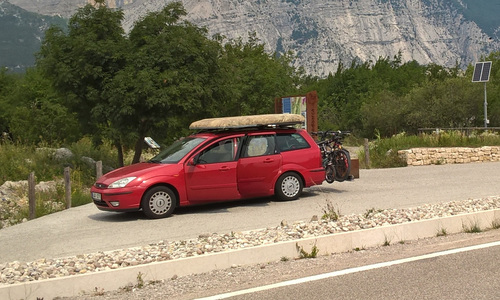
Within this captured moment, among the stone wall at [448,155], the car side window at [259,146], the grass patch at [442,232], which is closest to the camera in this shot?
the grass patch at [442,232]

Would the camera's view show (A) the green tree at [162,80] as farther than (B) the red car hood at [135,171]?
Yes

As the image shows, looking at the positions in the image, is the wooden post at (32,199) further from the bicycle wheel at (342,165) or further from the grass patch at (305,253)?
the grass patch at (305,253)

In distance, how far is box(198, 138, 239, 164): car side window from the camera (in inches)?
548

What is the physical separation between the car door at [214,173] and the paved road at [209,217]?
39 cm

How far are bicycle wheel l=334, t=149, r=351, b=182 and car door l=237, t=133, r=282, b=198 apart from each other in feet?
6.13

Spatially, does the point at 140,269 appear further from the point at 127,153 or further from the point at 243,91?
the point at 243,91

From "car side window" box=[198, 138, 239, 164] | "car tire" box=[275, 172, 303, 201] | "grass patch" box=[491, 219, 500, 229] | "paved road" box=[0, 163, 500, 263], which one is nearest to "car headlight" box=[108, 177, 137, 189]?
"paved road" box=[0, 163, 500, 263]

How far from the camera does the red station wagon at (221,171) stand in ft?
43.2

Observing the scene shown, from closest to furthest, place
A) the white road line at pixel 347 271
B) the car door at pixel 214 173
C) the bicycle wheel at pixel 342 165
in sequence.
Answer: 1. the white road line at pixel 347 271
2. the car door at pixel 214 173
3. the bicycle wheel at pixel 342 165

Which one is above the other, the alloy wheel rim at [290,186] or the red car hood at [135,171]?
the red car hood at [135,171]

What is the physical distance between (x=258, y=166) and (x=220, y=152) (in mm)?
916

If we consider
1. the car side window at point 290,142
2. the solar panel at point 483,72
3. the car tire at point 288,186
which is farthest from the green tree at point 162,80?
the solar panel at point 483,72

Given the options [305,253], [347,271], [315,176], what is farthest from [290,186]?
[347,271]

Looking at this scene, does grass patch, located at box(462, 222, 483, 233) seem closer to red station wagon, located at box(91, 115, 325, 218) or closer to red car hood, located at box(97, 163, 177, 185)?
red station wagon, located at box(91, 115, 325, 218)
